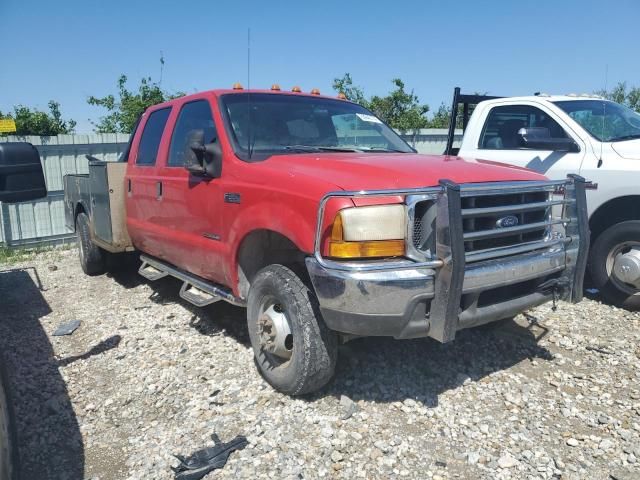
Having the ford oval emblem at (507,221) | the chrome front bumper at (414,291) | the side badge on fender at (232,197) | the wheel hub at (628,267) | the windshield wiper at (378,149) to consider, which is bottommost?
the wheel hub at (628,267)

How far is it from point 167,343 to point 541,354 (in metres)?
2.99

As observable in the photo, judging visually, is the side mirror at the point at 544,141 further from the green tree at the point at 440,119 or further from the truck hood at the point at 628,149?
the green tree at the point at 440,119

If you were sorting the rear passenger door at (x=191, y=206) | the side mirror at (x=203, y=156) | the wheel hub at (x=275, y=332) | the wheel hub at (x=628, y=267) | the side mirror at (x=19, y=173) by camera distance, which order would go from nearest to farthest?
1. the side mirror at (x=19, y=173)
2. the wheel hub at (x=275, y=332)
3. the side mirror at (x=203, y=156)
4. the rear passenger door at (x=191, y=206)
5. the wheel hub at (x=628, y=267)

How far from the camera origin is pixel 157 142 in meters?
4.95

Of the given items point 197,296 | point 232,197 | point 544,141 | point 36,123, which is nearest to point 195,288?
point 197,296

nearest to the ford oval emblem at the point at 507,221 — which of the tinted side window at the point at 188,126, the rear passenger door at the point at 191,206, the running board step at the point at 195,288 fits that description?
the running board step at the point at 195,288

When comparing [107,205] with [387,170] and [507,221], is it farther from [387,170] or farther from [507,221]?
[507,221]

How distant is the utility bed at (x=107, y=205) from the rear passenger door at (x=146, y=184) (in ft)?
0.38

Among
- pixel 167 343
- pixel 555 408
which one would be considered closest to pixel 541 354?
pixel 555 408

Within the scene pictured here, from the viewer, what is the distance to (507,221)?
314 cm

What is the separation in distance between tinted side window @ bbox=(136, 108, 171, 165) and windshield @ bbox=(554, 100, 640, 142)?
4.13m

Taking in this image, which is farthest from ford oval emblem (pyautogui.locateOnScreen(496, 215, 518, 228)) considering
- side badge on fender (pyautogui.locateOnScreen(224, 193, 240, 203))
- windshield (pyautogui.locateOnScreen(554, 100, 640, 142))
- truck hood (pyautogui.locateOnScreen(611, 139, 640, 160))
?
windshield (pyautogui.locateOnScreen(554, 100, 640, 142))

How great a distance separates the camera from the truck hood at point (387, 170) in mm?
2881

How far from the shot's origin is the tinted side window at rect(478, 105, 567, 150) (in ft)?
18.4
